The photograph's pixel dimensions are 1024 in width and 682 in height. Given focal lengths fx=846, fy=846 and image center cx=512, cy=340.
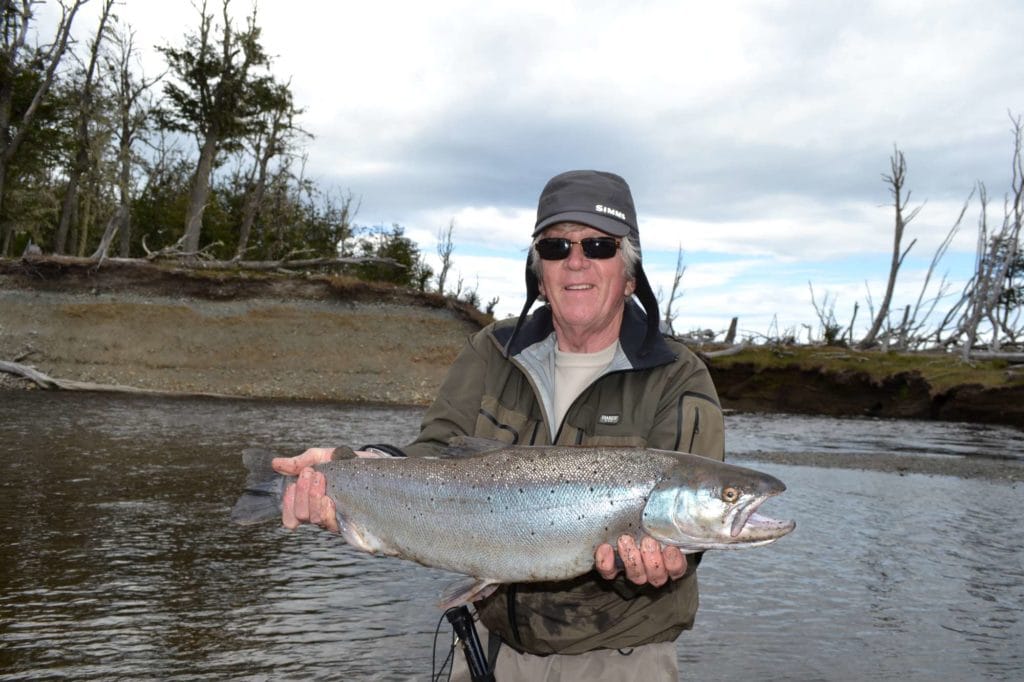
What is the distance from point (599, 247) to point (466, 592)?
159 centimetres

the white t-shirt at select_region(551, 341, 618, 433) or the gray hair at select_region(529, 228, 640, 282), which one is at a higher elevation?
the gray hair at select_region(529, 228, 640, 282)

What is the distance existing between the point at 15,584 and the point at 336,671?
3409 mm

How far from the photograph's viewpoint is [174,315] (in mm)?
32688

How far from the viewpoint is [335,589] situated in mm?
8344

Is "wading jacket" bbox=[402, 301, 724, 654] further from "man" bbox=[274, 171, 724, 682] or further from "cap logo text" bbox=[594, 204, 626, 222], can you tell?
"cap logo text" bbox=[594, 204, 626, 222]

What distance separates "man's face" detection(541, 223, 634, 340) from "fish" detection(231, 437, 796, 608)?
66 cm

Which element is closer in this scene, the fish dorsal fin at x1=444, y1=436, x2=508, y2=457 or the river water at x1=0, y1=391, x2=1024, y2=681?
the fish dorsal fin at x1=444, y1=436, x2=508, y2=457

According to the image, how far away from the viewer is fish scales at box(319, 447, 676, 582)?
3275 mm

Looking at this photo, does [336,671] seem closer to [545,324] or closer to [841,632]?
[545,324]

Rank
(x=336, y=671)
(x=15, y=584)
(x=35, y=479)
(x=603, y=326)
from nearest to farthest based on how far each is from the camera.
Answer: (x=603, y=326)
(x=336, y=671)
(x=15, y=584)
(x=35, y=479)

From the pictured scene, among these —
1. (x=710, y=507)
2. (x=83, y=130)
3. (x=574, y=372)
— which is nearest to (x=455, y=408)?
(x=574, y=372)

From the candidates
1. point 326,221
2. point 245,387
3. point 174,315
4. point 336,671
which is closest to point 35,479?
point 336,671

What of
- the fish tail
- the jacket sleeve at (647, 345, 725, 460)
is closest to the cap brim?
the jacket sleeve at (647, 345, 725, 460)

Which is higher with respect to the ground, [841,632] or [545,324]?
[545,324]
